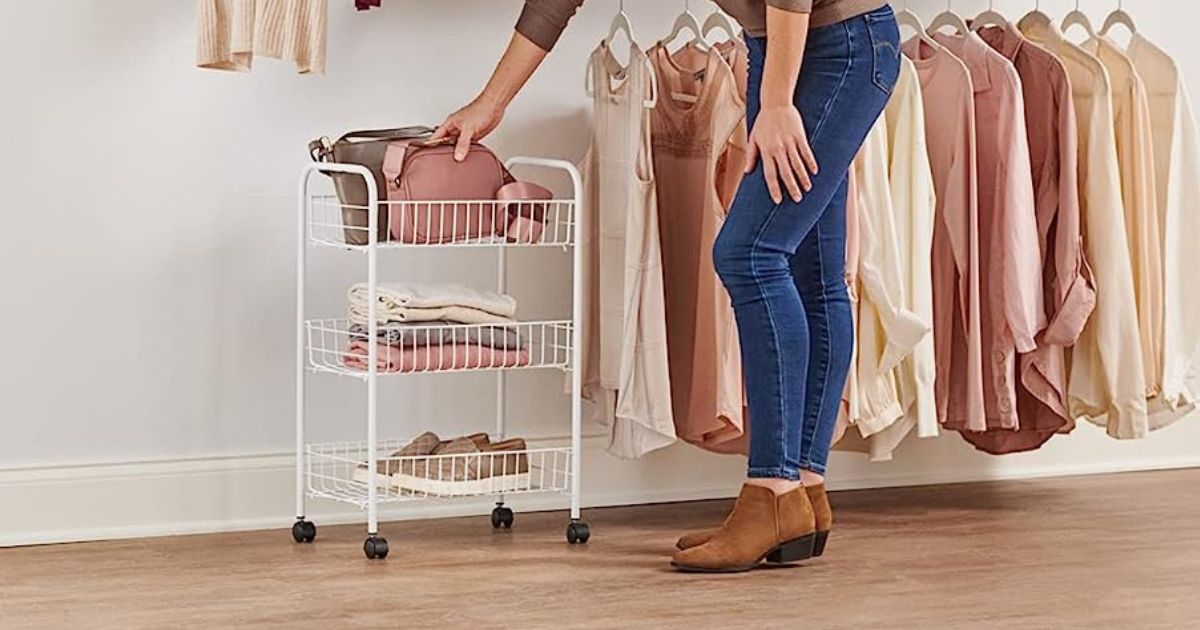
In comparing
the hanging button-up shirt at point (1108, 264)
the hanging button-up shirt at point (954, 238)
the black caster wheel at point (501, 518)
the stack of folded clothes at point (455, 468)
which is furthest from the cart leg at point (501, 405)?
the hanging button-up shirt at point (1108, 264)

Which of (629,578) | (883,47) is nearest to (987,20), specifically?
(883,47)

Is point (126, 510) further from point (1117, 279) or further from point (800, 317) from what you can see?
point (1117, 279)

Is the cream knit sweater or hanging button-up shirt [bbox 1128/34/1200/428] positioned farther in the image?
hanging button-up shirt [bbox 1128/34/1200/428]

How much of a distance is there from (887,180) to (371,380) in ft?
3.40

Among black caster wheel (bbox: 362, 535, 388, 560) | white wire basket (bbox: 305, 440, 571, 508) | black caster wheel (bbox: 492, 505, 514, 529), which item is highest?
white wire basket (bbox: 305, 440, 571, 508)

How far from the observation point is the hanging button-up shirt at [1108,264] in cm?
336

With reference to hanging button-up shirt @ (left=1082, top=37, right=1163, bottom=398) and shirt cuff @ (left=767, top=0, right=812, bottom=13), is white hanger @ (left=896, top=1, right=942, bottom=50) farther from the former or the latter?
shirt cuff @ (left=767, top=0, right=812, bottom=13)

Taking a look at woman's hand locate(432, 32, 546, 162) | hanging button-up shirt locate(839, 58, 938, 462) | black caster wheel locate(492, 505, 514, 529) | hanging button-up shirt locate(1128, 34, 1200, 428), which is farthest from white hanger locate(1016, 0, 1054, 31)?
black caster wheel locate(492, 505, 514, 529)

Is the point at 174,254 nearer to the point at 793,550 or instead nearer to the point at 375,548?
the point at 375,548

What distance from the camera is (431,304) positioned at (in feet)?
9.87

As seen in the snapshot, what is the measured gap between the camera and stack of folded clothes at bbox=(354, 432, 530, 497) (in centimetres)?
303

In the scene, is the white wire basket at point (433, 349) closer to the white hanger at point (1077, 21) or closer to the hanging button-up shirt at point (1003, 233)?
the hanging button-up shirt at point (1003, 233)

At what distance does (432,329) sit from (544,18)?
0.57 meters

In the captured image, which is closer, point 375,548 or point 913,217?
point 375,548
